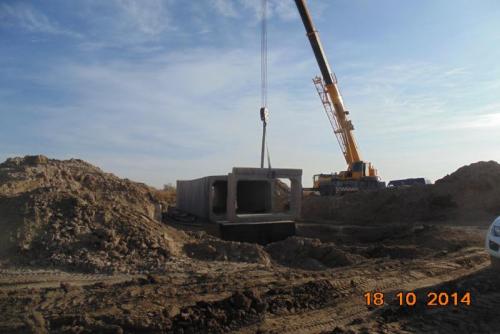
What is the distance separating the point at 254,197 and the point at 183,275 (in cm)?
1135

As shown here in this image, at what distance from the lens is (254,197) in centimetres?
1945

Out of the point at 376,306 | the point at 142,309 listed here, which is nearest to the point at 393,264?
the point at 376,306

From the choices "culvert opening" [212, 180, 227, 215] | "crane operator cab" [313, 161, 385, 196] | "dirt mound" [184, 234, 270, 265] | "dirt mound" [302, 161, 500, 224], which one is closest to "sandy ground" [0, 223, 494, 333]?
"dirt mound" [184, 234, 270, 265]

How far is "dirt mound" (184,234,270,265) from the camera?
407 inches

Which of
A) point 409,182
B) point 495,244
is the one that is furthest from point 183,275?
point 409,182

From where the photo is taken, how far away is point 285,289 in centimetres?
639

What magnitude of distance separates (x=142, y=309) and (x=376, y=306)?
10.3 feet

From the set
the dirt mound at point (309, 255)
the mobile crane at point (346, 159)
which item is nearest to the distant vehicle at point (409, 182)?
the mobile crane at point (346, 159)

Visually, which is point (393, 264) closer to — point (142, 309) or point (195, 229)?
point (142, 309)
